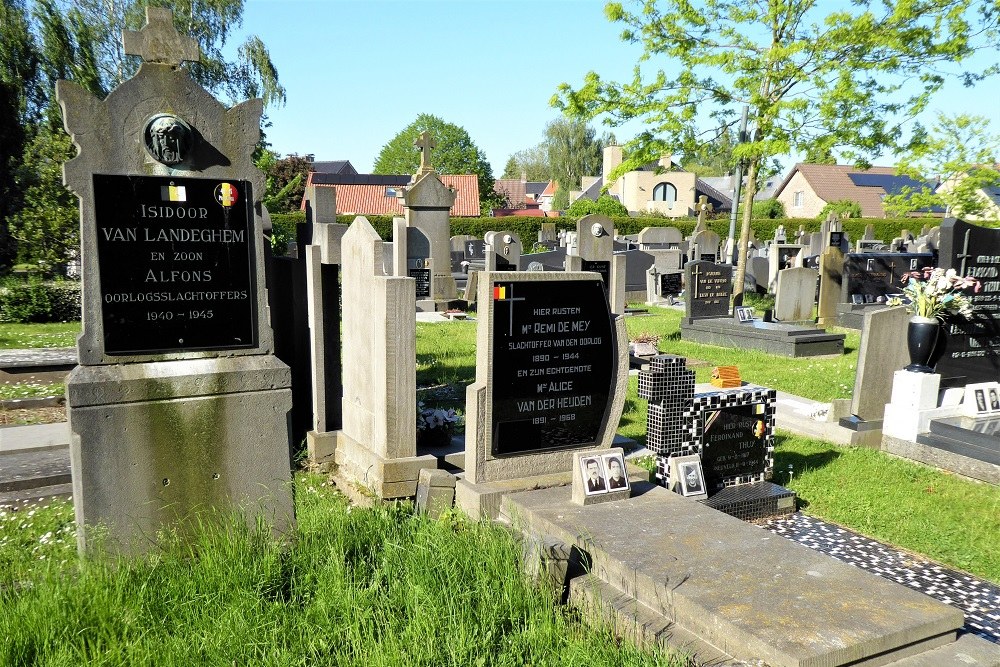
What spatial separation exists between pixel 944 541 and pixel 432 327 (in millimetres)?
11233

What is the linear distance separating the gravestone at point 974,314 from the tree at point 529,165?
3422 inches

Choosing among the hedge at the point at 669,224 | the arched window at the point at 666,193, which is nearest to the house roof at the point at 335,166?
the arched window at the point at 666,193

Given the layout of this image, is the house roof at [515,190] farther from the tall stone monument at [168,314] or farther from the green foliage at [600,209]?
the tall stone monument at [168,314]

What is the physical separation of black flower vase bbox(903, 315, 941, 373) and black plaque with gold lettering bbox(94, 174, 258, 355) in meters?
6.65

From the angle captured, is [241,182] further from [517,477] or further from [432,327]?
[432,327]

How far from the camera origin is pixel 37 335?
44.8 feet

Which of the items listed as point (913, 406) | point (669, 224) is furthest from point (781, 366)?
point (669, 224)

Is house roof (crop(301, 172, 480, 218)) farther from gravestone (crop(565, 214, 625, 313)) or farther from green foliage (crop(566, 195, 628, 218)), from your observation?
gravestone (crop(565, 214, 625, 313))

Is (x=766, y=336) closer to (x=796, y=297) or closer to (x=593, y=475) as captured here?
(x=796, y=297)

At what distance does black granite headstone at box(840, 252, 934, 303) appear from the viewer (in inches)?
633

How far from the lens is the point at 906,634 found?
3.39m

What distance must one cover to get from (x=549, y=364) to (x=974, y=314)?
5.76 metres

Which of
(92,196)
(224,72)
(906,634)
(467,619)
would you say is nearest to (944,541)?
(906,634)

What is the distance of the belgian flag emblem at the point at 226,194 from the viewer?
14.0 ft
